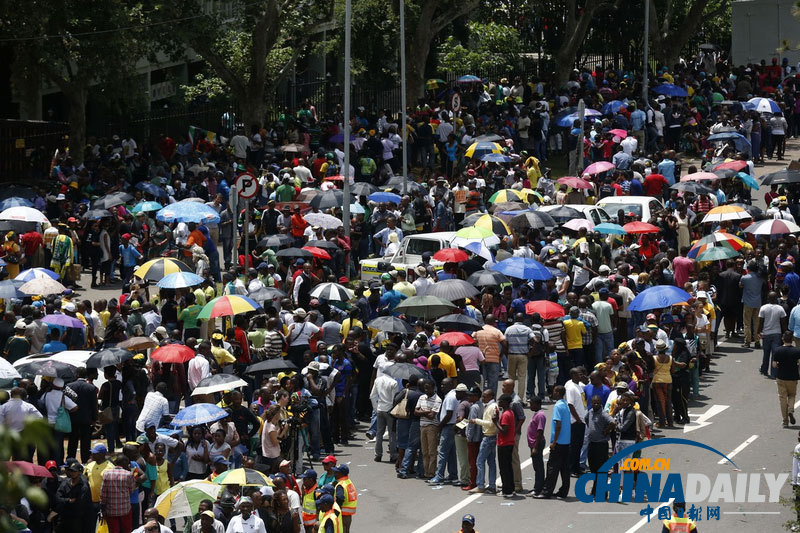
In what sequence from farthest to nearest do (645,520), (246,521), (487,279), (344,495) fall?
(487,279)
(645,520)
(344,495)
(246,521)

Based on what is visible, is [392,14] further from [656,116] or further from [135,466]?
[135,466]

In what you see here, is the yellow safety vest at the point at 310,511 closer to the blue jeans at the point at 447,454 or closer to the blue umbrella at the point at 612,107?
the blue jeans at the point at 447,454

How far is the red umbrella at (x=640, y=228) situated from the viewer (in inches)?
990

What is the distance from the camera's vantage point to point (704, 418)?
64.2 ft

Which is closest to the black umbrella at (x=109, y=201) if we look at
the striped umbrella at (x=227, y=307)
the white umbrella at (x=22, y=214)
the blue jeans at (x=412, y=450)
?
the white umbrella at (x=22, y=214)

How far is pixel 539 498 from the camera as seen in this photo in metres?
16.4

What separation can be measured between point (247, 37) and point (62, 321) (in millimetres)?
21066

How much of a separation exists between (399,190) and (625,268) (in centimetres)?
896

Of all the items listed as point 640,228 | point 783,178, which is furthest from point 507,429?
point 783,178

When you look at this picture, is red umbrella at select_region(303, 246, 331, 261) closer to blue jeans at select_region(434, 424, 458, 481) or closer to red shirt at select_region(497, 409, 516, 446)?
blue jeans at select_region(434, 424, 458, 481)

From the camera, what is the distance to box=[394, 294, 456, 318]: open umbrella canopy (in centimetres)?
2036

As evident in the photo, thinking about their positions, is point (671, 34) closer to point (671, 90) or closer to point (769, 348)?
point (671, 90)

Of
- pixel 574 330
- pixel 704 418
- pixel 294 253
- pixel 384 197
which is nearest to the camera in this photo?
pixel 704 418

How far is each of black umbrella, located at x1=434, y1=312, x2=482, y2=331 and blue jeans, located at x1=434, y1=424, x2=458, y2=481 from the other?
2.94 metres
